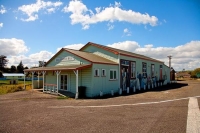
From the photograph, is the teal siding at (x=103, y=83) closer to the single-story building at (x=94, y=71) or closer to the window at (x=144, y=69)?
the single-story building at (x=94, y=71)

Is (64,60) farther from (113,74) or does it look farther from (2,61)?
(2,61)

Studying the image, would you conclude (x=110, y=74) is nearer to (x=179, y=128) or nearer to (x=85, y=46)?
(x=85, y=46)

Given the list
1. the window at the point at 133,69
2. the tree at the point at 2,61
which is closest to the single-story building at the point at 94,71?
the window at the point at 133,69

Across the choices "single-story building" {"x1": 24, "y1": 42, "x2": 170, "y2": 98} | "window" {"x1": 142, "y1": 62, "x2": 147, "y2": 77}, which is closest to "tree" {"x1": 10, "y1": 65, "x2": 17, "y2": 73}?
"single-story building" {"x1": 24, "y1": 42, "x2": 170, "y2": 98}

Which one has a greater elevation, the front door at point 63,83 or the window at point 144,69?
the window at point 144,69

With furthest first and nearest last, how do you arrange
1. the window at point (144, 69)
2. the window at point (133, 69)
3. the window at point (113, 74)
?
the window at point (144, 69) < the window at point (133, 69) < the window at point (113, 74)

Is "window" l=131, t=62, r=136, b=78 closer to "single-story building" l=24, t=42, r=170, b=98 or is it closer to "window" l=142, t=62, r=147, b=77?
"single-story building" l=24, t=42, r=170, b=98

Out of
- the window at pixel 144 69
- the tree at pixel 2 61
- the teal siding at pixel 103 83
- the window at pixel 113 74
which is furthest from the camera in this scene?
the tree at pixel 2 61

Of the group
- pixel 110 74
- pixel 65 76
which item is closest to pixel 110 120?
pixel 110 74

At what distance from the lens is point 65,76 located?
19719 mm

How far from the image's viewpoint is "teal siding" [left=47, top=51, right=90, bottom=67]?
18.4 m

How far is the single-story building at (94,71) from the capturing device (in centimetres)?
1692

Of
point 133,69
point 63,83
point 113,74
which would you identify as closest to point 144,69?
point 133,69

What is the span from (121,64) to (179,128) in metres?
14.6
